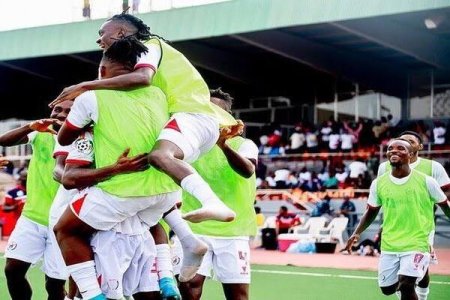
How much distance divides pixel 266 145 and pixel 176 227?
81.5 feet

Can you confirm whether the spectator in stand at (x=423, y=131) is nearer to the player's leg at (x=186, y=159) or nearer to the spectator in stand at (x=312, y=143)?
the spectator in stand at (x=312, y=143)

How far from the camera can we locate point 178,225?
552 centimetres

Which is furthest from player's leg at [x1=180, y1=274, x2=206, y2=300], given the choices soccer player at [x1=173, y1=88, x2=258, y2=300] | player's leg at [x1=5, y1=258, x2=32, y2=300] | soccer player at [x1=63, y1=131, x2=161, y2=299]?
soccer player at [x1=63, y1=131, x2=161, y2=299]

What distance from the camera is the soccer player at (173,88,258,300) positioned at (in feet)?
22.6

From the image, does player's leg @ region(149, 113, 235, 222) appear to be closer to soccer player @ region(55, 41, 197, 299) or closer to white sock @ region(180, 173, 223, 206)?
white sock @ region(180, 173, 223, 206)

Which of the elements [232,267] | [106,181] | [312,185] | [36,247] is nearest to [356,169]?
[312,185]

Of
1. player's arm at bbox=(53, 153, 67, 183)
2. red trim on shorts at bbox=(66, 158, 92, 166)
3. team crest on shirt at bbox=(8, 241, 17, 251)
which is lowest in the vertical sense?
team crest on shirt at bbox=(8, 241, 17, 251)

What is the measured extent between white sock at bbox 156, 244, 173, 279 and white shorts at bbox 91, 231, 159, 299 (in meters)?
0.14

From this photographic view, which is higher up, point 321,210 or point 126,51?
point 126,51

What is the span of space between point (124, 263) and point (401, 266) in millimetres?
4170

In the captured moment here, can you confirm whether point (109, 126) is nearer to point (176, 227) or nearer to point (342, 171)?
point (176, 227)

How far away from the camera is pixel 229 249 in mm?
7020

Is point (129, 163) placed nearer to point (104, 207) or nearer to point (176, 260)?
point (104, 207)

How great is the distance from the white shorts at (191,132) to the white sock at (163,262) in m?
0.70
